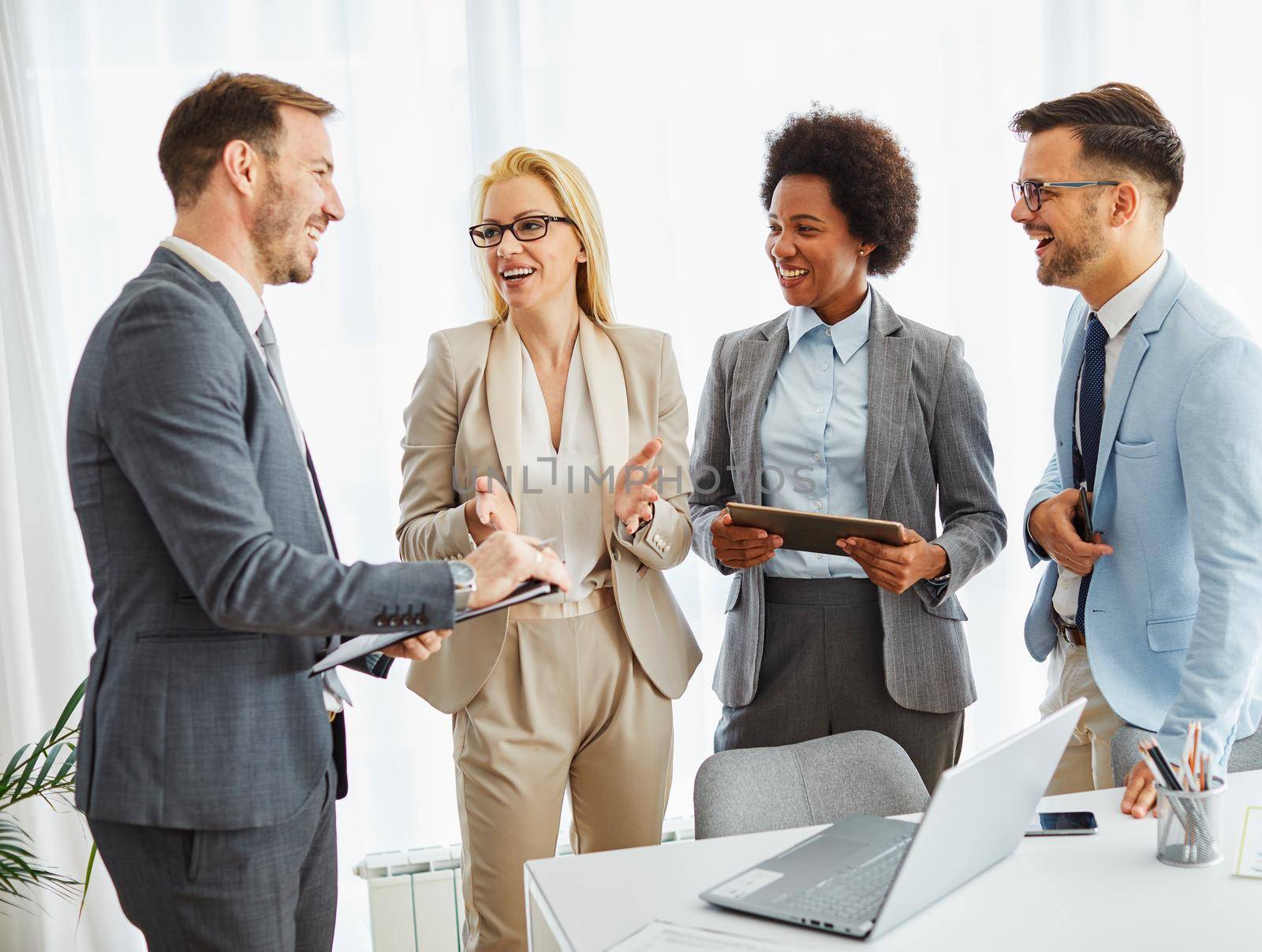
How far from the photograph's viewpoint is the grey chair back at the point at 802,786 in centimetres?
206

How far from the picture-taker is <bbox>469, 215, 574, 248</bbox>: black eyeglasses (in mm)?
2459

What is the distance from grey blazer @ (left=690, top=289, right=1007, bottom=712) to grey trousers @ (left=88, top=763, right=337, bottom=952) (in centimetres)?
121

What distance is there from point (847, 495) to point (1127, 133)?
0.97 metres

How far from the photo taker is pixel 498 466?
244cm

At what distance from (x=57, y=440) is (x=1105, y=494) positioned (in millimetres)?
2630

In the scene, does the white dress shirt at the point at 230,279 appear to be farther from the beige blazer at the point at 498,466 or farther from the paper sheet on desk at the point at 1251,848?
the paper sheet on desk at the point at 1251,848

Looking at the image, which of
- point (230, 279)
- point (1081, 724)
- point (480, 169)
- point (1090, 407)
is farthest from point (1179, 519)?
point (480, 169)

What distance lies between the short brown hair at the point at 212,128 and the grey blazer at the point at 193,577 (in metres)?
0.15

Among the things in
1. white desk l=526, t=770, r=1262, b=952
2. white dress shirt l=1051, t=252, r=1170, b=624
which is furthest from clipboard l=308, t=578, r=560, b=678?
white dress shirt l=1051, t=252, r=1170, b=624

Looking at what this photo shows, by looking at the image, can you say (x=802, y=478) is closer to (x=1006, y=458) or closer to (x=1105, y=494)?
(x=1105, y=494)

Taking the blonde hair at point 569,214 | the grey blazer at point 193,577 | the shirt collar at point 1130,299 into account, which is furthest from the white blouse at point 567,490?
the shirt collar at point 1130,299

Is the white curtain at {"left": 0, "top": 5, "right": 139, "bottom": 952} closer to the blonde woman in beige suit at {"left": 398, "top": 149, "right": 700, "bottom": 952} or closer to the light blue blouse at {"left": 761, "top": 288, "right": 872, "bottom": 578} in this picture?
the blonde woman in beige suit at {"left": 398, "top": 149, "right": 700, "bottom": 952}

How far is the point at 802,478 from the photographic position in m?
2.61

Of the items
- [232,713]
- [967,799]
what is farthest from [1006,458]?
[232,713]
